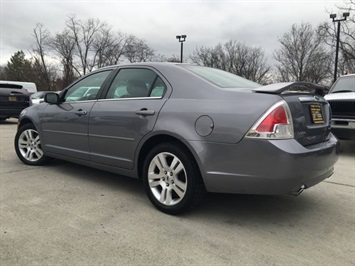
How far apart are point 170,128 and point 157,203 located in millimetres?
788

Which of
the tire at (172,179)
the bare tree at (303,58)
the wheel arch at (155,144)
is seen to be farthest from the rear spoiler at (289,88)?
the bare tree at (303,58)

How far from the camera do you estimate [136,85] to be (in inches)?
156

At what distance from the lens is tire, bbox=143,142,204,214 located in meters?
3.27

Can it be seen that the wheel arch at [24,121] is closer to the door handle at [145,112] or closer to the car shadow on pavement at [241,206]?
the car shadow on pavement at [241,206]

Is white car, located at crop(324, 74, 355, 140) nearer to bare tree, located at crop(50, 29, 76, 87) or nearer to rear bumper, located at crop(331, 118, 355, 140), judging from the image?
rear bumper, located at crop(331, 118, 355, 140)

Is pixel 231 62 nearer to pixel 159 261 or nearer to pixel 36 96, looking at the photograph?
pixel 36 96

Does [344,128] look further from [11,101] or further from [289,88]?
[11,101]

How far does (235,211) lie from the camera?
363 centimetres

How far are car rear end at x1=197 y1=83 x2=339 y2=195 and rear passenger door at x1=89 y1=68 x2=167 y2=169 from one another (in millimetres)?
895

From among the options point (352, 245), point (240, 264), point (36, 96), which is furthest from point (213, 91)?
point (36, 96)

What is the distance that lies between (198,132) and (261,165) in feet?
2.11

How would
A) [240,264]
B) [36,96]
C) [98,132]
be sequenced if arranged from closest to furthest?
[240,264], [98,132], [36,96]

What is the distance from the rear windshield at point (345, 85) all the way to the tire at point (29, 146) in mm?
6467

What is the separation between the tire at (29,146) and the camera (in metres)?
5.30
